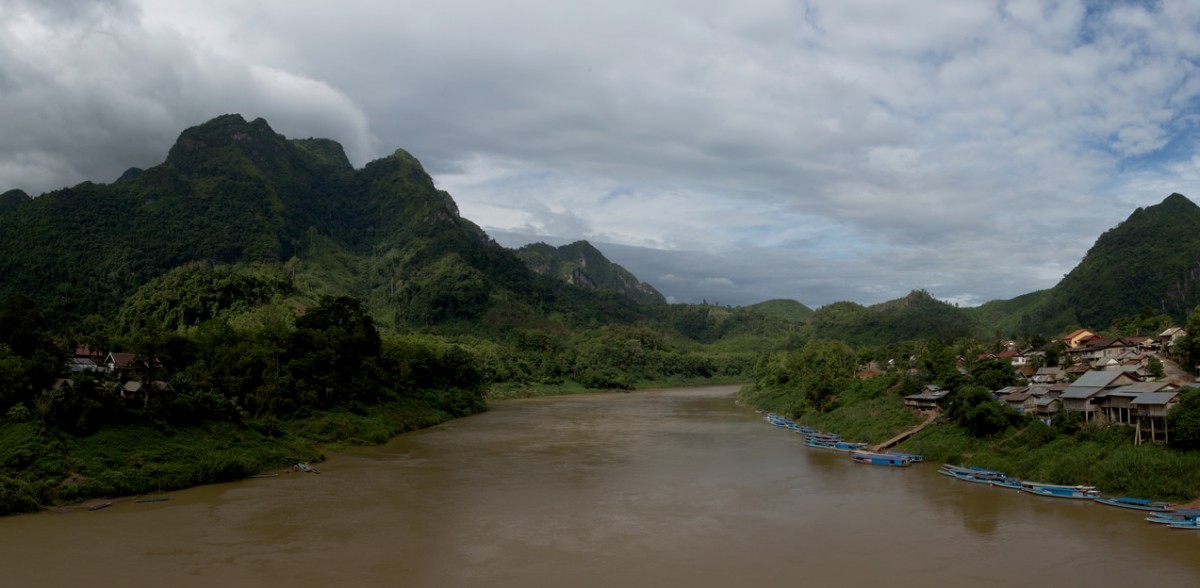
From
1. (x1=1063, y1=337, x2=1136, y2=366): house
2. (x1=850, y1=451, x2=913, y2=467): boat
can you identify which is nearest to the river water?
(x1=850, y1=451, x2=913, y2=467): boat

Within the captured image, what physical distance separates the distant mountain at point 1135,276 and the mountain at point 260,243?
Result: 69.8 m

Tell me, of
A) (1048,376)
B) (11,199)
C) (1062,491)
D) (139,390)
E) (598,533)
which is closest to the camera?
(598,533)

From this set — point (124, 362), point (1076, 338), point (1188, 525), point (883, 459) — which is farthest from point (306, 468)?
point (1076, 338)

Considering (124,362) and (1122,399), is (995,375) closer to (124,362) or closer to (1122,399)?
(1122,399)

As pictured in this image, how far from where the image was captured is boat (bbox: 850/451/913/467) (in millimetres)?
28969

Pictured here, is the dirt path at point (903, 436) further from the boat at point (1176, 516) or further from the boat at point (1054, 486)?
the boat at point (1176, 516)

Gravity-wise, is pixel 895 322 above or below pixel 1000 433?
above

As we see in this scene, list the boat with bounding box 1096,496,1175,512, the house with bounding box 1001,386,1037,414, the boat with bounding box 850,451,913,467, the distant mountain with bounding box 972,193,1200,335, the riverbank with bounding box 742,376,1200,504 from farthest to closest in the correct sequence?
the distant mountain with bounding box 972,193,1200,335
the boat with bounding box 850,451,913,467
the house with bounding box 1001,386,1037,414
the riverbank with bounding box 742,376,1200,504
the boat with bounding box 1096,496,1175,512

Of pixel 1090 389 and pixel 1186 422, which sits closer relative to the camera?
pixel 1186 422

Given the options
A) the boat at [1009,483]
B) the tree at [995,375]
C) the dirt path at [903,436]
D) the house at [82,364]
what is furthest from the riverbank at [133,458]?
the tree at [995,375]

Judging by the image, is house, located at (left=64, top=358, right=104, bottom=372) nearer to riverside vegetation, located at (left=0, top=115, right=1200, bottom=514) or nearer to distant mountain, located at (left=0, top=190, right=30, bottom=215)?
riverside vegetation, located at (left=0, top=115, right=1200, bottom=514)

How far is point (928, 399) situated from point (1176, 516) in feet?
49.0

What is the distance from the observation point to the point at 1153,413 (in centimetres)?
2170

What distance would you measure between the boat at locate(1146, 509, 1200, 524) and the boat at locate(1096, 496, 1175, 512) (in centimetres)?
41
